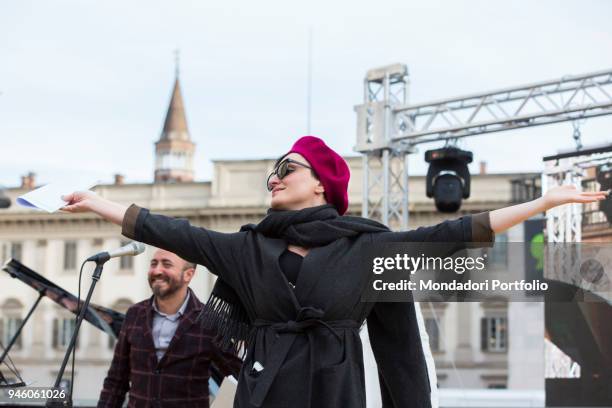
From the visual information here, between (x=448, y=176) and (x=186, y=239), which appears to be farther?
(x=448, y=176)

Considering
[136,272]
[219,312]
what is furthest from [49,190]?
[136,272]

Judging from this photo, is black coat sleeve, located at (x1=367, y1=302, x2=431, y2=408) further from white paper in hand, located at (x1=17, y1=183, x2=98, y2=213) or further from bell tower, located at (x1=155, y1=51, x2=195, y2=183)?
bell tower, located at (x1=155, y1=51, x2=195, y2=183)

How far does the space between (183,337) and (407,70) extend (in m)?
7.66

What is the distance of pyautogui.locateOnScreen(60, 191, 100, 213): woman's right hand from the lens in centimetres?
325

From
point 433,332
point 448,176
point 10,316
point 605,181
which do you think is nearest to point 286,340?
point 605,181

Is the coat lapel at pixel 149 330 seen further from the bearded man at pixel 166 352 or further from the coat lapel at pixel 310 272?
the coat lapel at pixel 310 272

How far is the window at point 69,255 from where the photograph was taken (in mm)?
44250

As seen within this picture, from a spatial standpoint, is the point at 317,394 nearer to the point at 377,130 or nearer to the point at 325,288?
the point at 325,288

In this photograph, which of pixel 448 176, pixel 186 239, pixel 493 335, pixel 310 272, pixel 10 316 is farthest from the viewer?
pixel 10 316

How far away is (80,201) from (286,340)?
85 centimetres

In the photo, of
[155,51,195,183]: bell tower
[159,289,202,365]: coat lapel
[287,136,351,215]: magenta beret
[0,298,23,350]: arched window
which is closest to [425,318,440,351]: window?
[0,298,23,350]: arched window

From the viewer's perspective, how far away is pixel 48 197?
10.7 ft

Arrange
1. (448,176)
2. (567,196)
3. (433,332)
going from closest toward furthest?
(567,196) → (448,176) → (433,332)

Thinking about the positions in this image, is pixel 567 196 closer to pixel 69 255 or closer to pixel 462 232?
pixel 462 232
